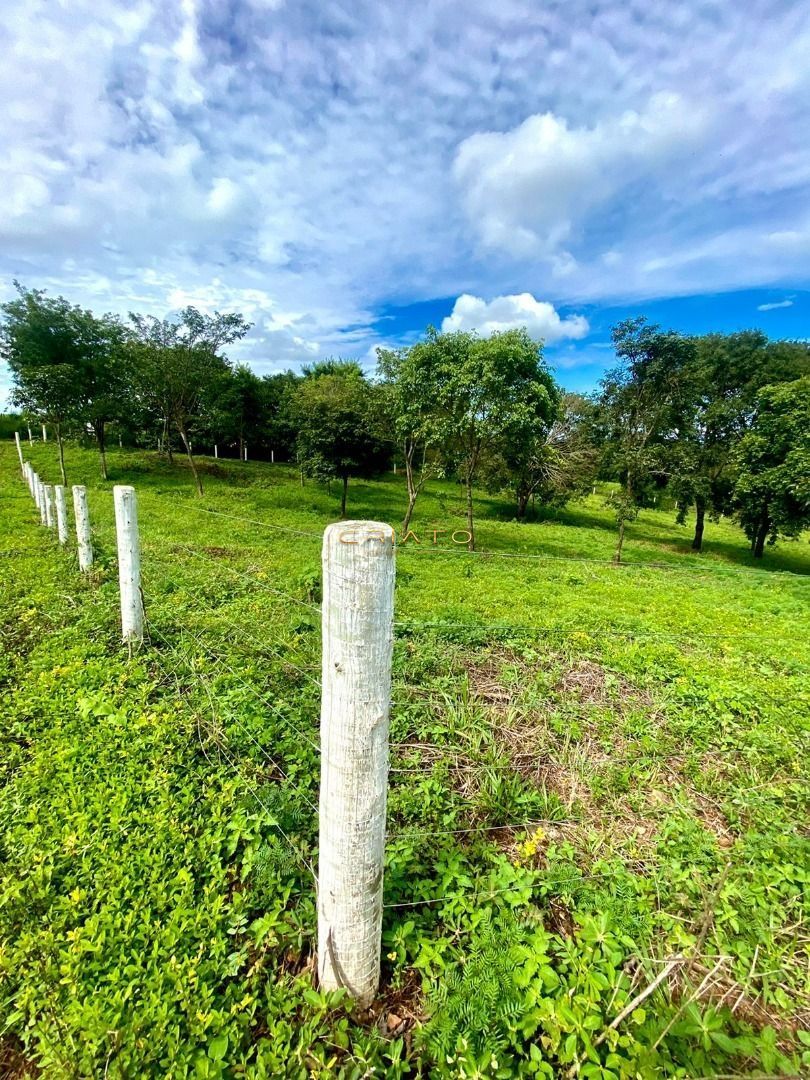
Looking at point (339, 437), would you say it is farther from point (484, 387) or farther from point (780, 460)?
point (780, 460)

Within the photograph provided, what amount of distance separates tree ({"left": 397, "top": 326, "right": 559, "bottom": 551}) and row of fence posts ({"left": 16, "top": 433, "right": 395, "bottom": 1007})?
35.3 ft

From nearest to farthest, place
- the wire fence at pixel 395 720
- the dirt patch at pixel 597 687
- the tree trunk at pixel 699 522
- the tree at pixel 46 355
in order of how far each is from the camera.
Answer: the wire fence at pixel 395 720
the dirt patch at pixel 597 687
the tree at pixel 46 355
the tree trunk at pixel 699 522

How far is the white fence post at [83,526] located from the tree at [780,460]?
53.4ft

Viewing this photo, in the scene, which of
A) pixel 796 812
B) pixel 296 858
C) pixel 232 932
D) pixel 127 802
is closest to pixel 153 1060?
pixel 232 932

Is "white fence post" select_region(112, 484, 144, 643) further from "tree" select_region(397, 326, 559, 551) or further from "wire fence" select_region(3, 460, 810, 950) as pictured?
"tree" select_region(397, 326, 559, 551)

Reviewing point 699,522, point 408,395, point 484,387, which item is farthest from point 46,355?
point 699,522

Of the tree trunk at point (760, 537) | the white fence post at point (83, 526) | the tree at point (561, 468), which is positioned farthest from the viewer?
the tree trunk at point (760, 537)

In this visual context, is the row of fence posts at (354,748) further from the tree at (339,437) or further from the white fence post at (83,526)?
the tree at (339,437)

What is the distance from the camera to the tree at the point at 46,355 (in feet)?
49.6

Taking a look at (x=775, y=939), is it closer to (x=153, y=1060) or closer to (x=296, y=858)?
(x=296, y=858)

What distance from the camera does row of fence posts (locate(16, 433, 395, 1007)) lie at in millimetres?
1298

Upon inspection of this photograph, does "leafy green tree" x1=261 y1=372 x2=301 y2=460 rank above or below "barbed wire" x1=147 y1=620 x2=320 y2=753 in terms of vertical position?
above

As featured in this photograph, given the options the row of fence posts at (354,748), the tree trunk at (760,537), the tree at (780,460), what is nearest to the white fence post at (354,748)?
the row of fence posts at (354,748)

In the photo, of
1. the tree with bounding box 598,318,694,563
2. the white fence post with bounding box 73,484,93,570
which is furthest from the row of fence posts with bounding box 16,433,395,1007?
the tree with bounding box 598,318,694,563
